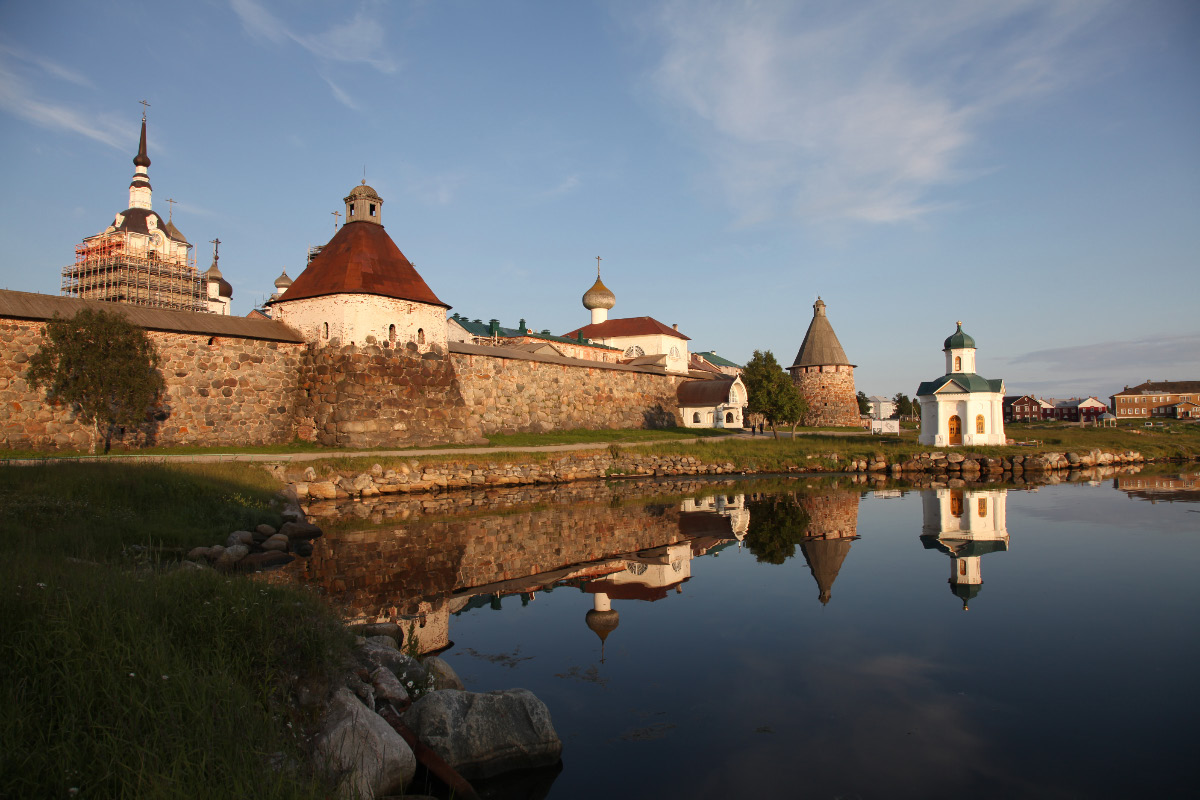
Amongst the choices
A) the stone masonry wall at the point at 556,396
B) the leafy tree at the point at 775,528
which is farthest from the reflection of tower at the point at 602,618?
the stone masonry wall at the point at 556,396

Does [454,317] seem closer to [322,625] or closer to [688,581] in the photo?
[688,581]

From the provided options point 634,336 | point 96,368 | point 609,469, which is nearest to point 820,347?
point 634,336

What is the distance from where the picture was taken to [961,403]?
29.5m

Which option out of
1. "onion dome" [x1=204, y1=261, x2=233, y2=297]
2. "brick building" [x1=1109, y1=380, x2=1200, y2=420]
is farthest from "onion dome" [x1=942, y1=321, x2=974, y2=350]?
"brick building" [x1=1109, y1=380, x2=1200, y2=420]

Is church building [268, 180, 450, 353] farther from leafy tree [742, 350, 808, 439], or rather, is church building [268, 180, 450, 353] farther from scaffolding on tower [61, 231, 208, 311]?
scaffolding on tower [61, 231, 208, 311]

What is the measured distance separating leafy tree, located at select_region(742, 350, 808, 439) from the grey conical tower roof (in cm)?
1659

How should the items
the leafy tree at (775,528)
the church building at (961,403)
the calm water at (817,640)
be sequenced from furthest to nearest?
the church building at (961,403) < the leafy tree at (775,528) < the calm water at (817,640)

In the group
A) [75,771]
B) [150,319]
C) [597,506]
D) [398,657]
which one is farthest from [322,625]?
[150,319]

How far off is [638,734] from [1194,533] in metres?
13.1

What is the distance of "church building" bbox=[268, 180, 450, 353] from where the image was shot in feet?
71.1

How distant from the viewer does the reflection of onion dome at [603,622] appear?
24.6 ft

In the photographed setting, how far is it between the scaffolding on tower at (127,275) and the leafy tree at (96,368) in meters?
34.4

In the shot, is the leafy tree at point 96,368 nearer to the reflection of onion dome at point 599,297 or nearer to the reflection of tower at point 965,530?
the reflection of tower at point 965,530

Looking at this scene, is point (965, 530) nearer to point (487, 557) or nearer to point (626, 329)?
point (487, 557)
